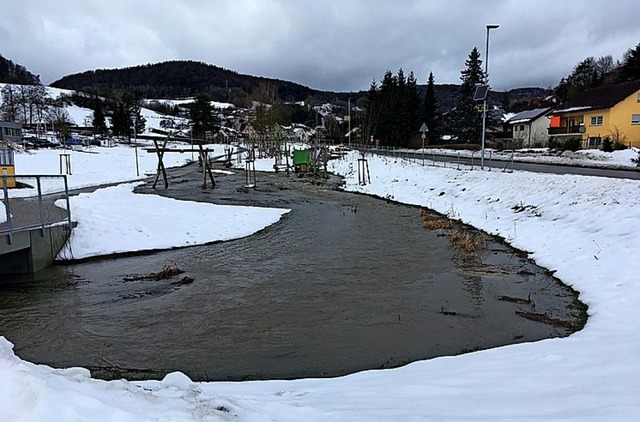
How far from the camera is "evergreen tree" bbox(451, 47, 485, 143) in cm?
5328

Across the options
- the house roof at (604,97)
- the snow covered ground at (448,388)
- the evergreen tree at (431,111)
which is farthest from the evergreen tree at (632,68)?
the snow covered ground at (448,388)

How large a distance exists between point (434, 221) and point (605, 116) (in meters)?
40.8

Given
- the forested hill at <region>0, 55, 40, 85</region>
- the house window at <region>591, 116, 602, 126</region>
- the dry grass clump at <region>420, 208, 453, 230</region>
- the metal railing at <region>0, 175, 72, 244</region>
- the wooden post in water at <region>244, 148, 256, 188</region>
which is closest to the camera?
the metal railing at <region>0, 175, 72, 244</region>

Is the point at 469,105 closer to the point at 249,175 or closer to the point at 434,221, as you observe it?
the point at 249,175

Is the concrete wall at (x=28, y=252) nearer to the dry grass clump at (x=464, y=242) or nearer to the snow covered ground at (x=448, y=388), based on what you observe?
the snow covered ground at (x=448, y=388)

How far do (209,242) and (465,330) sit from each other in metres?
8.50

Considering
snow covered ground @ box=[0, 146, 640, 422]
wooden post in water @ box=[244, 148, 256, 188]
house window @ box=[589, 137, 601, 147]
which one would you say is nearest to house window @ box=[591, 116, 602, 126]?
house window @ box=[589, 137, 601, 147]

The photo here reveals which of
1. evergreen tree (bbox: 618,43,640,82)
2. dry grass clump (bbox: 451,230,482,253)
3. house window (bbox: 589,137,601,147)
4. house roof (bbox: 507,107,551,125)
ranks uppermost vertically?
evergreen tree (bbox: 618,43,640,82)

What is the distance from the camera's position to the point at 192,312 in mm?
8016

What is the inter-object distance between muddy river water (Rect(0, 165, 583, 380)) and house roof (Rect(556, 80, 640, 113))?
140 feet

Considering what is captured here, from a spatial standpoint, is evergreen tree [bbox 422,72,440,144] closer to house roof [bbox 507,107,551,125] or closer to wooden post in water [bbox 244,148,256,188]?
house roof [bbox 507,107,551,125]

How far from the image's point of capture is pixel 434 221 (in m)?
16.6

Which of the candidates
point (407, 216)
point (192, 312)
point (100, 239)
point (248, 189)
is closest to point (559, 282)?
point (192, 312)

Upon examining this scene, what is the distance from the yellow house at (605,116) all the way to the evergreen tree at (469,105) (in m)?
9.30
